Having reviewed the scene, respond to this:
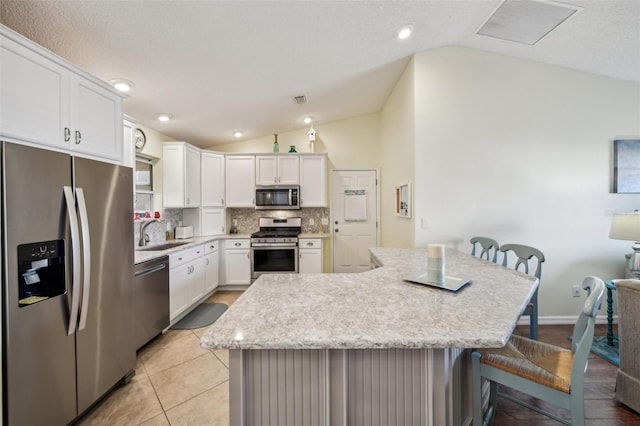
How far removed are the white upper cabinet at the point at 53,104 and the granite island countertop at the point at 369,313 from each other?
1457 millimetres

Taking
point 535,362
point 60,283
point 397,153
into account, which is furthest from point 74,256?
point 397,153

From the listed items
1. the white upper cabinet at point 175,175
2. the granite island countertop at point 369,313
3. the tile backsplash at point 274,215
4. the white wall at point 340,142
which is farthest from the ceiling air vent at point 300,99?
the granite island countertop at point 369,313

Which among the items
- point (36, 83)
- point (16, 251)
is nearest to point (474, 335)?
point (16, 251)

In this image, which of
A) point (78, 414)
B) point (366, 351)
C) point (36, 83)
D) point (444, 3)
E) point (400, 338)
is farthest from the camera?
point (444, 3)

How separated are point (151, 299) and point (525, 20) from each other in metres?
4.27

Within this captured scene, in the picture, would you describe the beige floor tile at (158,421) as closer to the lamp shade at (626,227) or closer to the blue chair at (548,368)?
the blue chair at (548,368)

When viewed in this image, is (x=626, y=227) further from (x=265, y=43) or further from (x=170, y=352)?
(x=170, y=352)

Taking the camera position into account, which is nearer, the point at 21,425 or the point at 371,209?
the point at 21,425

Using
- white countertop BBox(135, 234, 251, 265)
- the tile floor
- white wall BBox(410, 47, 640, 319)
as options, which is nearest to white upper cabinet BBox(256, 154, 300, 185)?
white countertop BBox(135, 234, 251, 265)

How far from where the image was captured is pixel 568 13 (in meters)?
2.09

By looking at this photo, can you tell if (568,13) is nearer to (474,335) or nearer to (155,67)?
(474,335)

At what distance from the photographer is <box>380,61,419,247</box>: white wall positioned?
9.50 feet

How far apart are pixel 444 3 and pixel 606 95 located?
7.45ft

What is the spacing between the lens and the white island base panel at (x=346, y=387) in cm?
103
